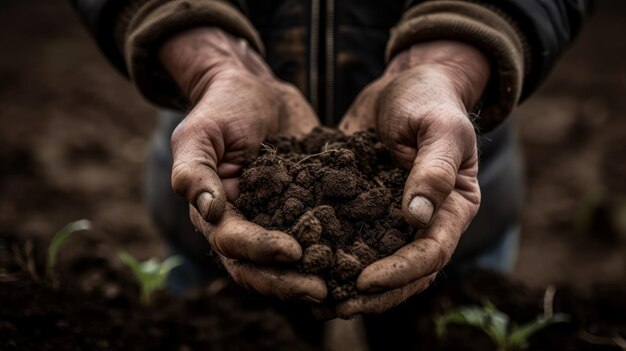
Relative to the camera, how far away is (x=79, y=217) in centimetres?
380

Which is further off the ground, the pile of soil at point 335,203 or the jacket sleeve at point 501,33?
the jacket sleeve at point 501,33

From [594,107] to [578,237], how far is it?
155 centimetres

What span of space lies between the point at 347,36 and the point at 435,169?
0.84m

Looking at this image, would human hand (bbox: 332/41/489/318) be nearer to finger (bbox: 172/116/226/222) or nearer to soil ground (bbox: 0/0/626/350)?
finger (bbox: 172/116/226/222)

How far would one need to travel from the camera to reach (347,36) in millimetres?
1948

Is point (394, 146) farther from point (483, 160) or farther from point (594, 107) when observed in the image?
point (594, 107)

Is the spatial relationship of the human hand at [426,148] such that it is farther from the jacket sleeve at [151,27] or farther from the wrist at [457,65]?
the jacket sleeve at [151,27]

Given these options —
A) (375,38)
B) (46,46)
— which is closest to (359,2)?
(375,38)

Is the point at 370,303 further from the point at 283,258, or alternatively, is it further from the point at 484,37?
the point at 484,37

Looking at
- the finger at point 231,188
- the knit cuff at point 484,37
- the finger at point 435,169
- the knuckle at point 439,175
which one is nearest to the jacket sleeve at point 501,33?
the knit cuff at point 484,37

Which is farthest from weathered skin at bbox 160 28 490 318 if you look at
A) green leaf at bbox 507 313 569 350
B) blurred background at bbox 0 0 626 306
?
blurred background at bbox 0 0 626 306

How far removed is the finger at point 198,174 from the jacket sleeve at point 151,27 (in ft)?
1.54

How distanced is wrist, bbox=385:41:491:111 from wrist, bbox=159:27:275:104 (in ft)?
1.38

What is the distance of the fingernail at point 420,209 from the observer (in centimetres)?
124
